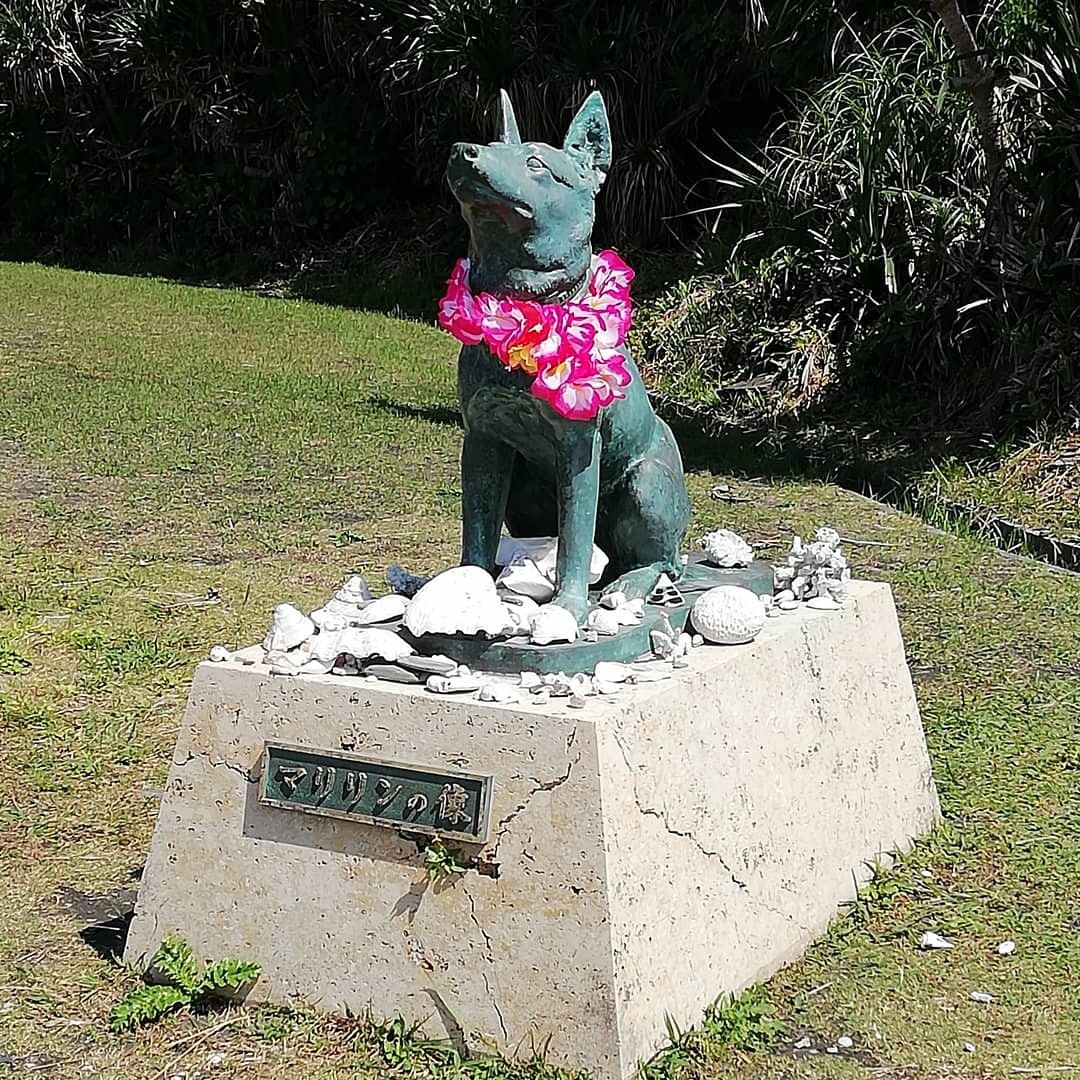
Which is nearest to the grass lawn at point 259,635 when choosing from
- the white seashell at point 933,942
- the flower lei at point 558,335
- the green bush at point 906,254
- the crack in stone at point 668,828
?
the white seashell at point 933,942

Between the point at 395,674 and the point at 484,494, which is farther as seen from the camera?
the point at 484,494

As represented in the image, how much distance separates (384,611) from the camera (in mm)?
3617

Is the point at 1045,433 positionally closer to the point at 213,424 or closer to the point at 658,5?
the point at 213,424

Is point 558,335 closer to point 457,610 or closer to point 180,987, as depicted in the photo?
point 457,610

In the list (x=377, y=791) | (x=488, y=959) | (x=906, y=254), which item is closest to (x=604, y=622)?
(x=377, y=791)

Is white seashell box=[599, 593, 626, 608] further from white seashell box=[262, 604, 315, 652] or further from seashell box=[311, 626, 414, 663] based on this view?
white seashell box=[262, 604, 315, 652]

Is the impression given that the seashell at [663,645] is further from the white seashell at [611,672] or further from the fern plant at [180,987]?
the fern plant at [180,987]

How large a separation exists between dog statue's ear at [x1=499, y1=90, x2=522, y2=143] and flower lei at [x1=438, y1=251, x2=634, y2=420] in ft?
0.94

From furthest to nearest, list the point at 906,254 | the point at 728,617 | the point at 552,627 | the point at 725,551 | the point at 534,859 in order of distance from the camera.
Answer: the point at 906,254, the point at 725,551, the point at 728,617, the point at 552,627, the point at 534,859

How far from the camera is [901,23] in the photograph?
11555 mm

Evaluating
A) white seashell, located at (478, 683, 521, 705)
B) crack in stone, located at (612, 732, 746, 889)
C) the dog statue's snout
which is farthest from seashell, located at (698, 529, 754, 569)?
the dog statue's snout

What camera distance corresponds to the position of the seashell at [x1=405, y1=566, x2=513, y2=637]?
131 inches

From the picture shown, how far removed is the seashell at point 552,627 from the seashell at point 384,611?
36 centimetres

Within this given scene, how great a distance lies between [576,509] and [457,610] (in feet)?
1.13
